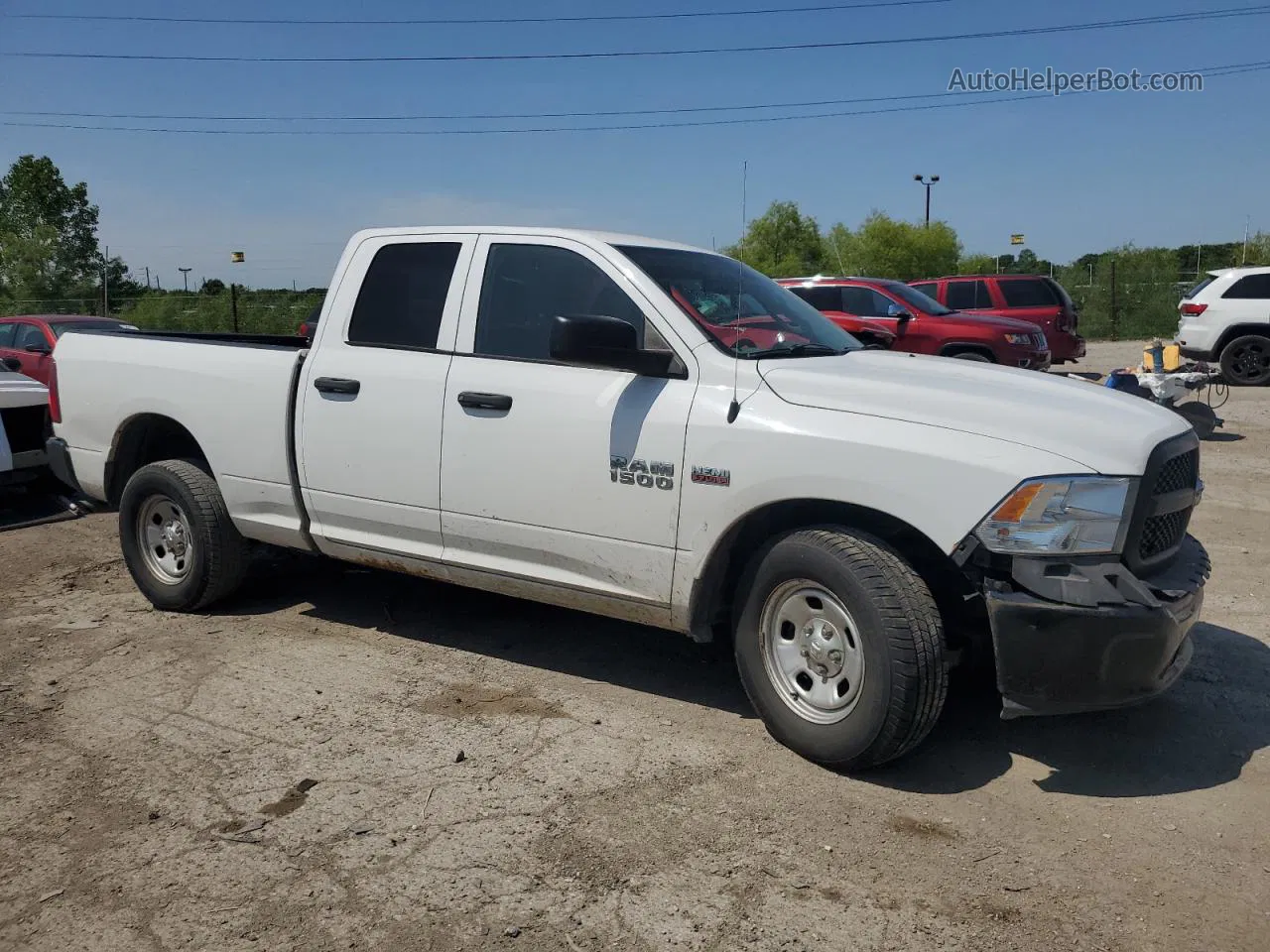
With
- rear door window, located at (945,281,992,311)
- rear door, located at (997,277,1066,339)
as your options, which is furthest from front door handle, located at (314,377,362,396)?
rear door window, located at (945,281,992,311)

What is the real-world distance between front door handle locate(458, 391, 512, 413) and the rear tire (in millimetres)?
15650

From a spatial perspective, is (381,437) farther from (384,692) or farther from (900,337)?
(900,337)

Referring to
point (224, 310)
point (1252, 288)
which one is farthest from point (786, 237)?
point (1252, 288)

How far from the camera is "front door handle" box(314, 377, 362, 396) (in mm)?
4895

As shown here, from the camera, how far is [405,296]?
496cm

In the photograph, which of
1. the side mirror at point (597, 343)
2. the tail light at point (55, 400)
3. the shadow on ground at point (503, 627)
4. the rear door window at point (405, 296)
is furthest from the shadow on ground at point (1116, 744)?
the tail light at point (55, 400)

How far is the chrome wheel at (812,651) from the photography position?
12.3 ft

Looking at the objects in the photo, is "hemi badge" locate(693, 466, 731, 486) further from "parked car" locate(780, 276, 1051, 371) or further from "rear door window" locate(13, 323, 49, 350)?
"rear door window" locate(13, 323, 49, 350)

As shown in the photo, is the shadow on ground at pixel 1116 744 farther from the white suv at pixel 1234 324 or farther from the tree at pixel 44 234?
the tree at pixel 44 234

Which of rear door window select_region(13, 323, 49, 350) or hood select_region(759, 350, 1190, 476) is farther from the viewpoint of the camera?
rear door window select_region(13, 323, 49, 350)

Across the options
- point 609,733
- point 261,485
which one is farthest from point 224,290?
point 609,733

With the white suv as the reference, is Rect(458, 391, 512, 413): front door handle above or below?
below

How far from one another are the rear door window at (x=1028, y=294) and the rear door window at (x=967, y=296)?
368 millimetres

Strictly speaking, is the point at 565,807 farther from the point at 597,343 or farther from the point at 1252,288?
the point at 1252,288
